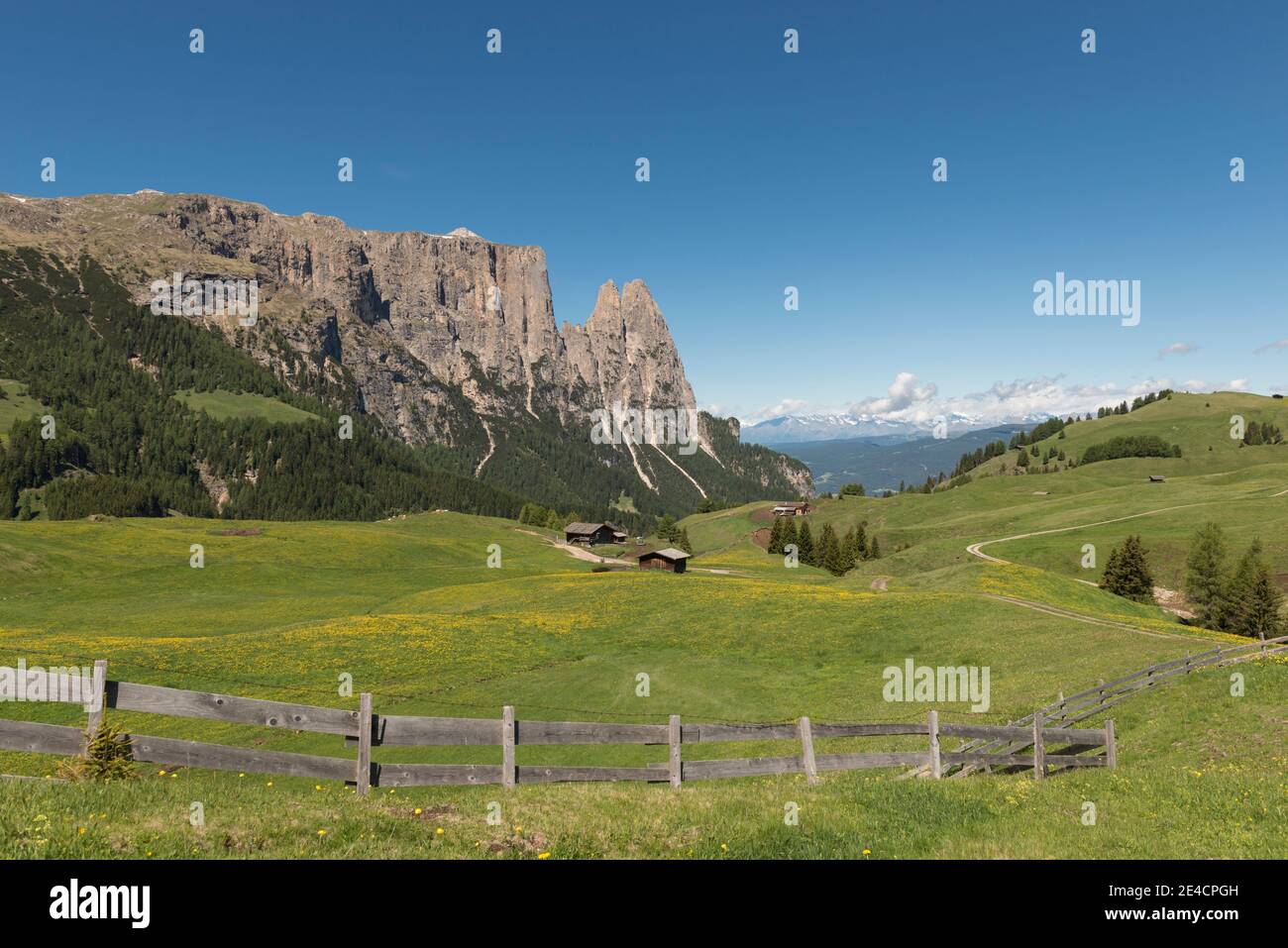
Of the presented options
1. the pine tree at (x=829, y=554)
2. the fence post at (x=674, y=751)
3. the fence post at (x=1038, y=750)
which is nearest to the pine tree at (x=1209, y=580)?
the pine tree at (x=829, y=554)

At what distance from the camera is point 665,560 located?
12262 centimetres

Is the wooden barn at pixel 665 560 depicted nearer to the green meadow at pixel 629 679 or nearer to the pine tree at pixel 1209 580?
the green meadow at pixel 629 679

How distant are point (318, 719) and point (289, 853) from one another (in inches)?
132

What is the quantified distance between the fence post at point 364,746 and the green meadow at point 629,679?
270mm

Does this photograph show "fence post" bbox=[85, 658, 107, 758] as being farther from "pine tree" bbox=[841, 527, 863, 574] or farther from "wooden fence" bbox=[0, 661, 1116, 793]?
"pine tree" bbox=[841, 527, 863, 574]

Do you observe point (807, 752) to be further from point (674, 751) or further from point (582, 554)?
point (582, 554)

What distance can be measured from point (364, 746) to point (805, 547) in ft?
449

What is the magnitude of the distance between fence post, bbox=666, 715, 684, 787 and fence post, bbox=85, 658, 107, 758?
33.6ft

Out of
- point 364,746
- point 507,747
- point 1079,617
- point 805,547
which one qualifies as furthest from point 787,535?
point 364,746

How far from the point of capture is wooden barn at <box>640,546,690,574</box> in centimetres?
11975

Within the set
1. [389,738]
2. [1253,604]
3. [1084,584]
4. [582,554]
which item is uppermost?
[389,738]
